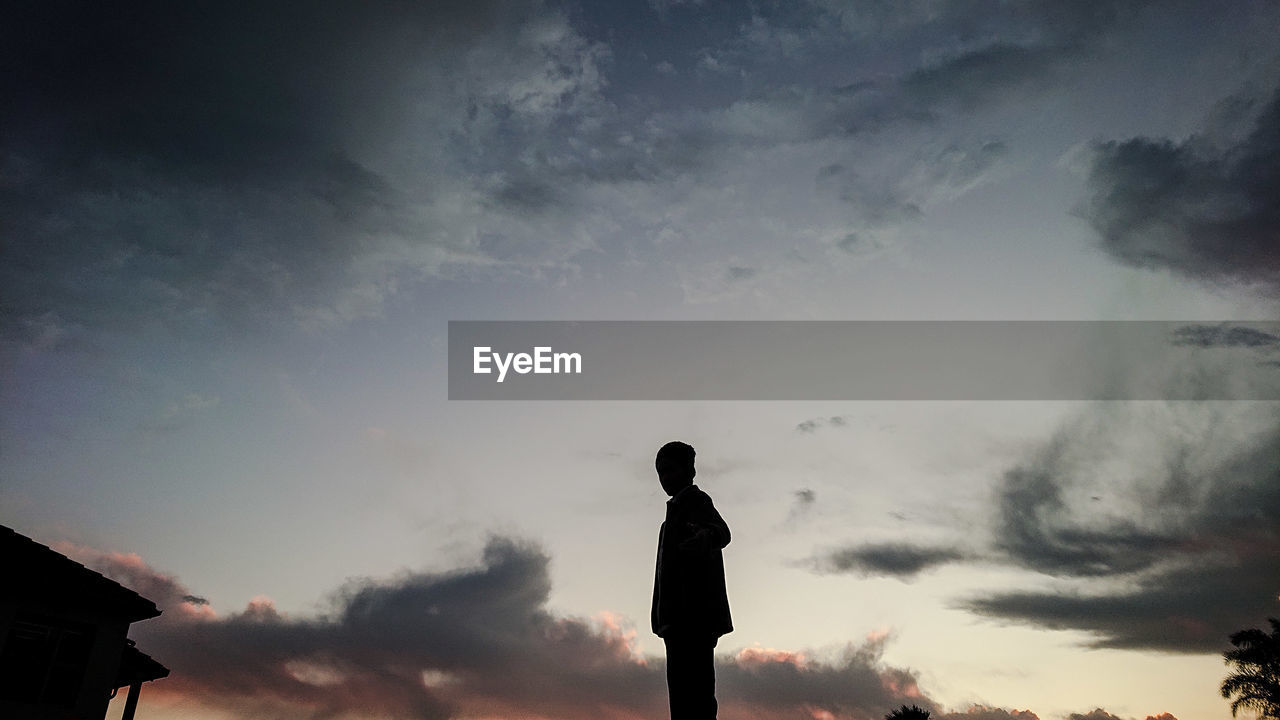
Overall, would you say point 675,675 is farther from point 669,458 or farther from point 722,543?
point 669,458

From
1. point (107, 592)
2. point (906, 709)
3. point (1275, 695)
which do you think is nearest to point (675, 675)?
point (107, 592)

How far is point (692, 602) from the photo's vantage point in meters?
5.53

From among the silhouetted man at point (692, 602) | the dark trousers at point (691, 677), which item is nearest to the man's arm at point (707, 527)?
the silhouetted man at point (692, 602)

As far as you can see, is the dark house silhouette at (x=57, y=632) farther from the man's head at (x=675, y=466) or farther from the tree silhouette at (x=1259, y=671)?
the tree silhouette at (x=1259, y=671)

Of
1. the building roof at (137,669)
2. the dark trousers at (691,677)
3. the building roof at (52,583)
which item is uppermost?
the building roof at (52,583)

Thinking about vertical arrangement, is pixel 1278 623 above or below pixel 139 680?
above

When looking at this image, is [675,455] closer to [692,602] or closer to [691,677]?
[692,602]

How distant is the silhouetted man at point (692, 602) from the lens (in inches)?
212

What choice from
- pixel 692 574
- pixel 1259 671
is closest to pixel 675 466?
pixel 692 574

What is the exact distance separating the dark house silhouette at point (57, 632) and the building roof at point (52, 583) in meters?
0.02

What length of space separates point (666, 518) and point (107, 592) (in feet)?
63.2

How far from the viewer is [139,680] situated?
22.0m

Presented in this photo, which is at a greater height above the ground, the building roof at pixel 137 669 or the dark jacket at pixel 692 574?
the building roof at pixel 137 669

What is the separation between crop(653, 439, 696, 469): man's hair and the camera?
241 inches
